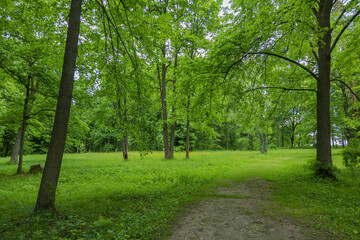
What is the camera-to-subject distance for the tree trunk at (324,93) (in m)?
8.74

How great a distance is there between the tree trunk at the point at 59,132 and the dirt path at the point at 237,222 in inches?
123

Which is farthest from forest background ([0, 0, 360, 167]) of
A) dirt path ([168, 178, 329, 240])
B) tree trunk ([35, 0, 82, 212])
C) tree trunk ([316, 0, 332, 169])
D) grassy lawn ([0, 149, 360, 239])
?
dirt path ([168, 178, 329, 240])

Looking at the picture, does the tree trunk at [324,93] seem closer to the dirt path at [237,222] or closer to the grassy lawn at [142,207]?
the grassy lawn at [142,207]

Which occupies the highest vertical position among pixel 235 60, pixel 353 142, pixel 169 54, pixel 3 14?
pixel 169 54

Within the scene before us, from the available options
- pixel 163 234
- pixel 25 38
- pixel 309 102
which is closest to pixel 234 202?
pixel 163 234

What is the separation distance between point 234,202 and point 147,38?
6779 millimetres

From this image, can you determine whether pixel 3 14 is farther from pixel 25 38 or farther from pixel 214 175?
pixel 214 175

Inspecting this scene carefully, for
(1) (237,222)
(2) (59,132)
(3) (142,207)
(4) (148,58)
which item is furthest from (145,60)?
(1) (237,222)

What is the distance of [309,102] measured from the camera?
13.3 meters

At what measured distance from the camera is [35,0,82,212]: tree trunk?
4598mm

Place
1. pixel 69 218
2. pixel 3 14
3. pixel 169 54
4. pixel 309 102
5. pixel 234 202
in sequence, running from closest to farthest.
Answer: pixel 69 218
pixel 234 202
pixel 3 14
pixel 309 102
pixel 169 54

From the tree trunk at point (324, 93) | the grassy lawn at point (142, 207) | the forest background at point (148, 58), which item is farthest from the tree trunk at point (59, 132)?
the tree trunk at point (324, 93)

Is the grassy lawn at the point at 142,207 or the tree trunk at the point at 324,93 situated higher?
the tree trunk at the point at 324,93

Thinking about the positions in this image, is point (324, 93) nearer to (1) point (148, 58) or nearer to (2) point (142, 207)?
(1) point (148, 58)
